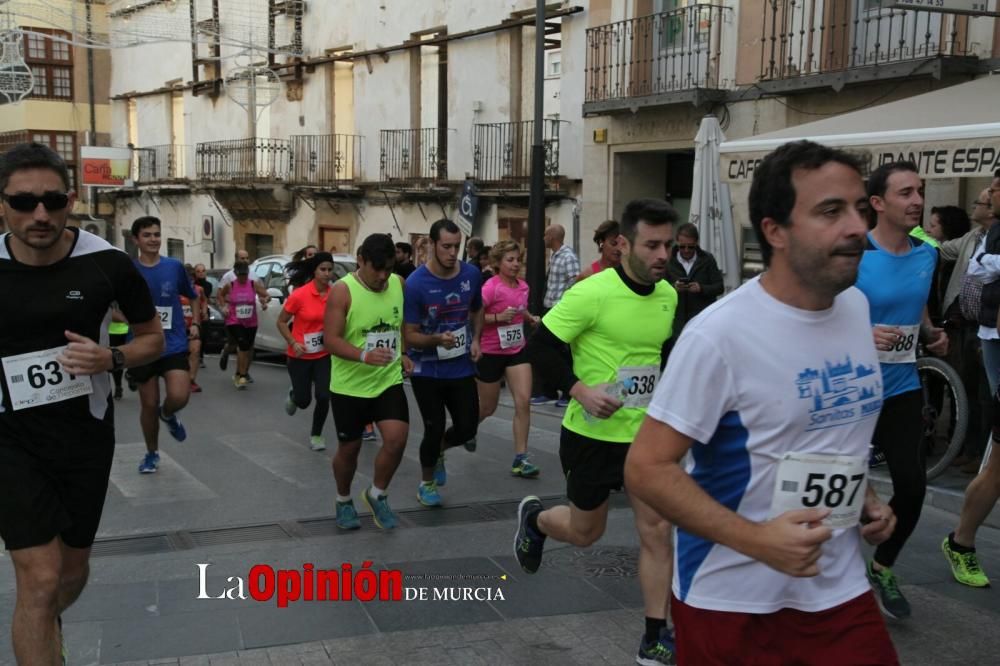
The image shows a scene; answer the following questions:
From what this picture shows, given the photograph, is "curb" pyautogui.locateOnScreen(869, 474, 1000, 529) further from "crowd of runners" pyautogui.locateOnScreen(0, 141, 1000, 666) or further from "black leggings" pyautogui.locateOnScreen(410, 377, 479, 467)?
"black leggings" pyautogui.locateOnScreen(410, 377, 479, 467)

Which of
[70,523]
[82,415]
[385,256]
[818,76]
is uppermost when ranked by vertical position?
[818,76]

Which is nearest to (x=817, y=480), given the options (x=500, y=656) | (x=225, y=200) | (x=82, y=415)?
(x=500, y=656)

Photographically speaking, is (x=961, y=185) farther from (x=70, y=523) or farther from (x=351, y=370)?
(x=70, y=523)

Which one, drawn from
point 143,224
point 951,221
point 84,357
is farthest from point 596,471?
point 951,221

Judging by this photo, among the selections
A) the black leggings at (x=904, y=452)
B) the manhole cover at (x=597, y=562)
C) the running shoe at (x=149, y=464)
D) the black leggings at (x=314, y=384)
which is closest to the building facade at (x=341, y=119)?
the black leggings at (x=314, y=384)

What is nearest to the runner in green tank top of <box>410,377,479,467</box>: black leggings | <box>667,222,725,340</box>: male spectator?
<box>410,377,479,467</box>: black leggings

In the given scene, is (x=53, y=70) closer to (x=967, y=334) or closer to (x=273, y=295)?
(x=273, y=295)

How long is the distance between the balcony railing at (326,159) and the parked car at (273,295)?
6.25 meters

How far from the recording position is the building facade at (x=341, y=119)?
20.0 meters

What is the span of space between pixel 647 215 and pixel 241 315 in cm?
1048

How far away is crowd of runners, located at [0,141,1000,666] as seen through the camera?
8.96 feet

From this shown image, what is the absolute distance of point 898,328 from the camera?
5.05m

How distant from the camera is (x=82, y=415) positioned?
4.23m

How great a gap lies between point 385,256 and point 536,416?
520 cm
